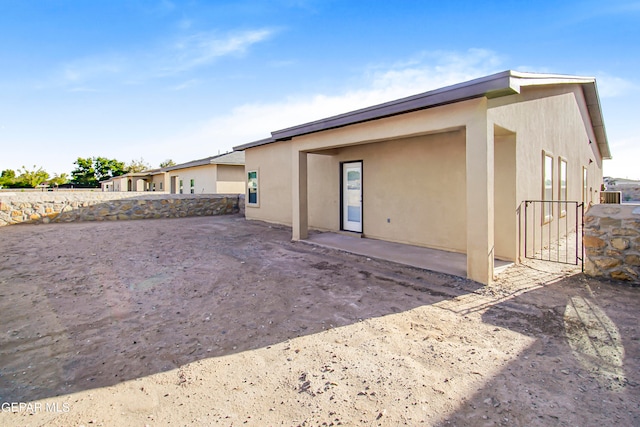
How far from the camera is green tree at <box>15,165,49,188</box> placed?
122ft

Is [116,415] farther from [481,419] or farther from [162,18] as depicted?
[162,18]

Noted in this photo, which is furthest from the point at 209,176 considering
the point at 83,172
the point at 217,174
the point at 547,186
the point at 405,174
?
the point at 83,172

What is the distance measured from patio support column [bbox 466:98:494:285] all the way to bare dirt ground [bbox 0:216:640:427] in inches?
15.8

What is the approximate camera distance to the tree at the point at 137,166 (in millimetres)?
44347

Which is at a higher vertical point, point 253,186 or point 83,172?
point 83,172

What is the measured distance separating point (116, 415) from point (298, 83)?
11.4m

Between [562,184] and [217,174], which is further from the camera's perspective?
[217,174]

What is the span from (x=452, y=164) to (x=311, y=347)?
5444mm

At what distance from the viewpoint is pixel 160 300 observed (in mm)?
4605

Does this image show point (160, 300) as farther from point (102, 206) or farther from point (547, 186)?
point (102, 206)

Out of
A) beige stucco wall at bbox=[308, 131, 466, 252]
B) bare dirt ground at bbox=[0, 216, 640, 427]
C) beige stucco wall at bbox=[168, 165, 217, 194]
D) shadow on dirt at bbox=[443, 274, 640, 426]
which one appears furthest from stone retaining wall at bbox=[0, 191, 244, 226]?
shadow on dirt at bbox=[443, 274, 640, 426]

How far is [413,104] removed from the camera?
557cm

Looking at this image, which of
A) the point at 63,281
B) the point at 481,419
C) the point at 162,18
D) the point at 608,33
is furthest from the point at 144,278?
the point at 608,33

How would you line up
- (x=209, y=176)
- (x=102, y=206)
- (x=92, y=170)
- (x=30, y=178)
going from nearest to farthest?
(x=102, y=206)
(x=209, y=176)
(x=30, y=178)
(x=92, y=170)
